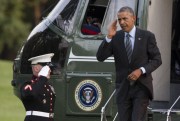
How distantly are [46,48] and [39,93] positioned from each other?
1915 mm

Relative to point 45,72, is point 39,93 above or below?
below

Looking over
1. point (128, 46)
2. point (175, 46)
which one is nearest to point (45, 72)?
point (128, 46)

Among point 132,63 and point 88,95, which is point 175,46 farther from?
point 132,63

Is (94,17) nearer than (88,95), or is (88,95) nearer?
(88,95)

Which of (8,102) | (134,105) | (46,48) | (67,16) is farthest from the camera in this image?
(8,102)

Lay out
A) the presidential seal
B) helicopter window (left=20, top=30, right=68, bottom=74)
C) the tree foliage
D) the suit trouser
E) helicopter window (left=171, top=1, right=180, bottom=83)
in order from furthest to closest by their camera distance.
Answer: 1. the tree foliage
2. helicopter window (left=171, top=1, right=180, bottom=83)
3. helicopter window (left=20, top=30, right=68, bottom=74)
4. the presidential seal
5. the suit trouser

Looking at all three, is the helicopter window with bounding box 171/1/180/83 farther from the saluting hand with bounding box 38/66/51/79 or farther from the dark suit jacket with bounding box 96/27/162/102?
the saluting hand with bounding box 38/66/51/79

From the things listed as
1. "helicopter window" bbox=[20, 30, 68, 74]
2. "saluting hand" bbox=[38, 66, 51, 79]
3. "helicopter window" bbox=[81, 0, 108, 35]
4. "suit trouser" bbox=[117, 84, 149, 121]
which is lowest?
"suit trouser" bbox=[117, 84, 149, 121]

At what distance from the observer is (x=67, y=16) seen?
10.9 meters

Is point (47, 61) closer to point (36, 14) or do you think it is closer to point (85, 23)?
point (85, 23)

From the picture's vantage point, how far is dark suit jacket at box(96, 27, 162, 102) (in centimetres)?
890

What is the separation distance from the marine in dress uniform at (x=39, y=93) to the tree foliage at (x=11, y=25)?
137ft

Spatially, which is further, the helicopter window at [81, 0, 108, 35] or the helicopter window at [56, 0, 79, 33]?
the helicopter window at [56, 0, 79, 33]

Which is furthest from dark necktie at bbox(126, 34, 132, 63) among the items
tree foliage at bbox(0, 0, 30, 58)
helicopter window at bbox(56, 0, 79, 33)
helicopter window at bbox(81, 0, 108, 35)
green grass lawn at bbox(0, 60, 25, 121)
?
tree foliage at bbox(0, 0, 30, 58)
